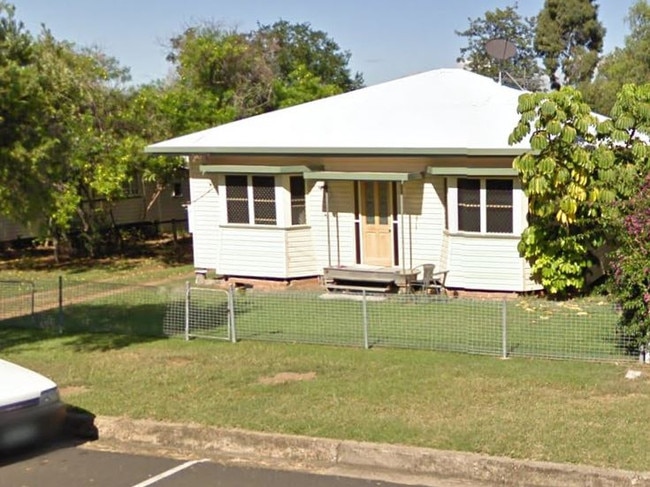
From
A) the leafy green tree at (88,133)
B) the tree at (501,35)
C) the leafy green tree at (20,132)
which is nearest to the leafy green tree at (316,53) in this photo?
the tree at (501,35)

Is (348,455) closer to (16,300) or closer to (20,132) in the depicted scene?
(20,132)

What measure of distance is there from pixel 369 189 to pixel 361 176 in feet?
2.78

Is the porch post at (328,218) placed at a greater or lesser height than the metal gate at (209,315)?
greater

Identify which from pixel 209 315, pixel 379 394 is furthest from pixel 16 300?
pixel 379 394

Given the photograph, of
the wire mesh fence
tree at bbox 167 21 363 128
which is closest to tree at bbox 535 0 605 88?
tree at bbox 167 21 363 128

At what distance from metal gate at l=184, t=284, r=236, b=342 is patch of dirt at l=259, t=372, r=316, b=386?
2.10 meters

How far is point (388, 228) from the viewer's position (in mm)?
17422

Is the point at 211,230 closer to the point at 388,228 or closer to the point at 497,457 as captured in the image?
the point at 388,228

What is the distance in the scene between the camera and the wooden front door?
1742 cm

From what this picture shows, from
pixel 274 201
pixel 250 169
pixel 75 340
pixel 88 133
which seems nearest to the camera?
pixel 75 340

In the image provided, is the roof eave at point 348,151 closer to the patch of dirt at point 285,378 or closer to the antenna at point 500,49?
the antenna at point 500,49

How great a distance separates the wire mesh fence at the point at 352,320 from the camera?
1091 cm

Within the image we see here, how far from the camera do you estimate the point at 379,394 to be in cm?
880

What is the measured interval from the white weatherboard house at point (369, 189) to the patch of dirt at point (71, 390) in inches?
321
